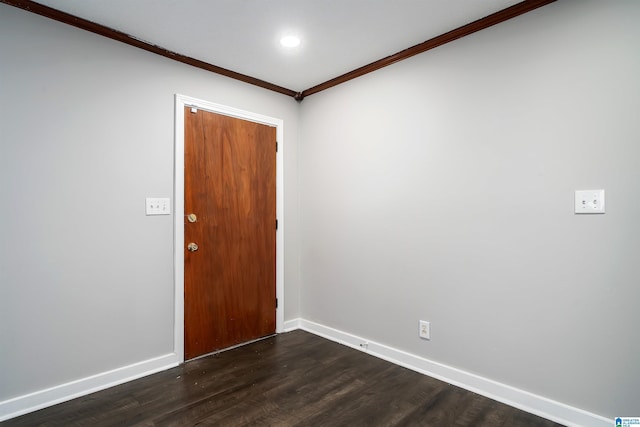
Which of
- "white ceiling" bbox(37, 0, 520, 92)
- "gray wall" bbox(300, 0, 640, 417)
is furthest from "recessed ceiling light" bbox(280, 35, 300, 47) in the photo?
"gray wall" bbox(300, 0, 640, 417)

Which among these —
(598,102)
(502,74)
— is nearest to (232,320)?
(502,74)

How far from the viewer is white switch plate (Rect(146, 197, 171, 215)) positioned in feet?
8.09

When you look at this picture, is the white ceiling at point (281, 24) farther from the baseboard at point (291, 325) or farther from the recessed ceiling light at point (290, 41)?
the baseboard at point (291, 325)

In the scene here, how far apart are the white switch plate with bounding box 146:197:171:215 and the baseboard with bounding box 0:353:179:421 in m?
1.10

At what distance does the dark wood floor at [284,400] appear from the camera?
1.89 meters

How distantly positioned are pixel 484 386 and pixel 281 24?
107 inches

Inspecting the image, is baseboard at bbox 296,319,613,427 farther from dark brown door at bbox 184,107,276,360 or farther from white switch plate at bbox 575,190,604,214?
white switch plate at bbox 575,190,604,214

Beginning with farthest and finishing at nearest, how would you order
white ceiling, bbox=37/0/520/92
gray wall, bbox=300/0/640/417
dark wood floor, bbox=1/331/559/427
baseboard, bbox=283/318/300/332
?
baseboard, bbox=283/318/300/332, white ceiling, bbox=37/0/520/92, dark wood floor, bbox=1/331/559/427, gray wall, bbox=300/0/640/417

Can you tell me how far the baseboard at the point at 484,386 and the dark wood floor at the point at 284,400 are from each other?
0.06 m

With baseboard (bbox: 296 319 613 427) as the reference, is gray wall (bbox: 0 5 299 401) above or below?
above

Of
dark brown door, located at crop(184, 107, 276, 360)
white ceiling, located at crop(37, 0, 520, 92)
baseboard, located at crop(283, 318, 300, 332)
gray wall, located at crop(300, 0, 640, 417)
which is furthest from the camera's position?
baseboard, located at crop(283, 318, 300, 332)

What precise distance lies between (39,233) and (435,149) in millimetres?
2677

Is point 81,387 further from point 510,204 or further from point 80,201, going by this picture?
point 510,204

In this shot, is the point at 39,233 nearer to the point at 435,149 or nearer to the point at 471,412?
the point at 435,149
